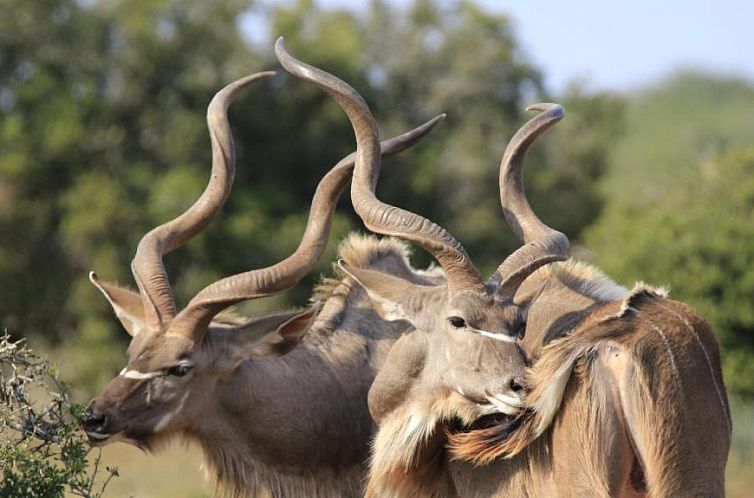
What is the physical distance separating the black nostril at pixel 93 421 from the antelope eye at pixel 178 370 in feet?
1.22

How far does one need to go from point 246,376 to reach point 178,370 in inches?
16.1

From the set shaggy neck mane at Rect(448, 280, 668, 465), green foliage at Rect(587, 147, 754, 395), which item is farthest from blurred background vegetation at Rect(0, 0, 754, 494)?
shaggy neck mane at Rect(448, 280, 668, 465)

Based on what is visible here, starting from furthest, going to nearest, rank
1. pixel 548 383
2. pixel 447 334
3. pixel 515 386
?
pixel 447 334 < pixel 515 386 < pixel 548 383

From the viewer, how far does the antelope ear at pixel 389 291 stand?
6.19 metres

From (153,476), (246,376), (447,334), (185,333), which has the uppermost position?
(447,334)

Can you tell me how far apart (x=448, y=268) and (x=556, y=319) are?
62 cm

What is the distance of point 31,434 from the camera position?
561 cm

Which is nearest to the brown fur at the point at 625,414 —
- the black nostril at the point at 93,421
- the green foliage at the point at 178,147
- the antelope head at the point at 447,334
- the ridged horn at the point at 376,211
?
the antelope head at the point at 447,334

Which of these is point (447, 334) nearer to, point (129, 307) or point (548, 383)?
point (548, 383)

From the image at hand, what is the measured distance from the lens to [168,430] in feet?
20.9

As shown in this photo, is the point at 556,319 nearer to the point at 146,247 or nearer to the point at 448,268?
the point at 448,268

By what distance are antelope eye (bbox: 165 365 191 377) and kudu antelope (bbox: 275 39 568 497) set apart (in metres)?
0.89

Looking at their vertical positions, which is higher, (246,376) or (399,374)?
(399,374)

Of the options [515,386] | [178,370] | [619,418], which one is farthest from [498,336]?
[178,370]
